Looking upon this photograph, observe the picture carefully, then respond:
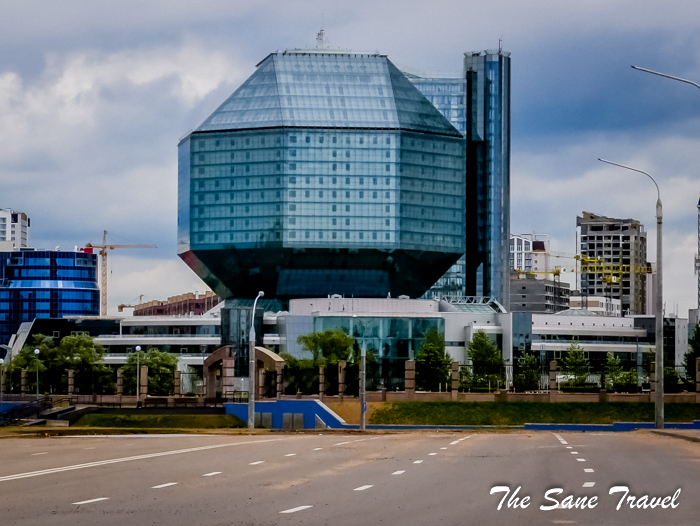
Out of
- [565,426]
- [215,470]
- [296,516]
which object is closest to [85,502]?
[296,516]

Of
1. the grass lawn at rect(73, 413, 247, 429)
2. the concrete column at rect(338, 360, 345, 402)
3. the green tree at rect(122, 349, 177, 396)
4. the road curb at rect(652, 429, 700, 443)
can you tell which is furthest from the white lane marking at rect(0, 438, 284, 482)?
the green tree at rect(122, 349, 177, 396)

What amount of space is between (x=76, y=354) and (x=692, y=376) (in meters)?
73.2

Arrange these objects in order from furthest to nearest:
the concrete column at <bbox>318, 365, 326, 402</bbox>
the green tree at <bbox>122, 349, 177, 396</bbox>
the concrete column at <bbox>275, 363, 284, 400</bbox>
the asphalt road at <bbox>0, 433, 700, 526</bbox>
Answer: the green tree at <bbox>122, 349, 177, 396</bbox>, the concrete column at <bbox>275, 363, 284, 400</bbox>, the concrete column at <bbox>318, 365, 326, 402</bbox>, the asphalt road at <bbox>0, 433, 700, 526</bbox>

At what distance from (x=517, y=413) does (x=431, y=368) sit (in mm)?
40176

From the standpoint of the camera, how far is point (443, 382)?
14038 cm

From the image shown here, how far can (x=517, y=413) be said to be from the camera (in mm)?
104625

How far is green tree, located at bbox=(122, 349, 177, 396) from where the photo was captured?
13709 centimetres

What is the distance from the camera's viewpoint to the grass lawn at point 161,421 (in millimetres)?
89812

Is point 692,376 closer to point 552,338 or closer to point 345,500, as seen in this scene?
point 552,338

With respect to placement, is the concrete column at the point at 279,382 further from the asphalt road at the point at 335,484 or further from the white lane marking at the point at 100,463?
the asphalt road at the point at 335,484

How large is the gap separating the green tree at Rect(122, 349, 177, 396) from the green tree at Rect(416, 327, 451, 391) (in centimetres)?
3019

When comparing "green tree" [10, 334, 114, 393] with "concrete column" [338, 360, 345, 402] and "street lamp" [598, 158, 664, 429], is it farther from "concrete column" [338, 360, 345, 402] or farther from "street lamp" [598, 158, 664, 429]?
"street lamp" [598, 158, 664, 429]

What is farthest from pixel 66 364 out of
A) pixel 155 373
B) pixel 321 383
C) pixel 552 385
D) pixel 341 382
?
pixel 552 385

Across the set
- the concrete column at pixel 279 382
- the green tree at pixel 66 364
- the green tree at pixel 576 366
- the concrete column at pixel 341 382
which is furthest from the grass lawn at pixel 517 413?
the green tree at pixel 66 364
